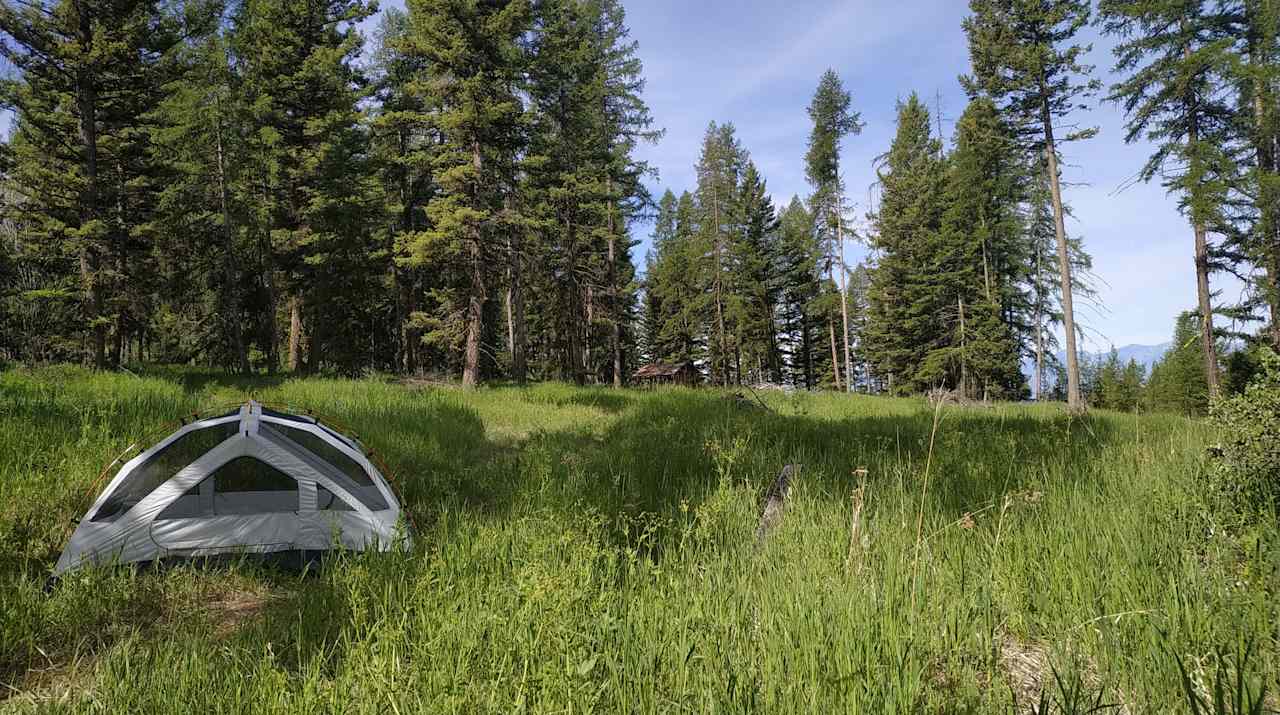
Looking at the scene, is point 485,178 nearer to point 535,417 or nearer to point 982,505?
point 535,417

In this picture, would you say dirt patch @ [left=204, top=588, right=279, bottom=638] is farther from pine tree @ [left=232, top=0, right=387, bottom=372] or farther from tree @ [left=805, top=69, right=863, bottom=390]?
tree @ [left=805, top=69, right=863, bottom=390]

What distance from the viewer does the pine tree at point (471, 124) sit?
15.0 m

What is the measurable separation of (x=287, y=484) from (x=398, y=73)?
25127mm

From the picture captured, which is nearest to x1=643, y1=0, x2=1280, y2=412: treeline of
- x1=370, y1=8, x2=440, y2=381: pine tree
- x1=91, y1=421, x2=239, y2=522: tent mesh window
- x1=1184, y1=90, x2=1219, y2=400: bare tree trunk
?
x1=1184, y1=90, x2=1219, y2=400: bare tree trunk

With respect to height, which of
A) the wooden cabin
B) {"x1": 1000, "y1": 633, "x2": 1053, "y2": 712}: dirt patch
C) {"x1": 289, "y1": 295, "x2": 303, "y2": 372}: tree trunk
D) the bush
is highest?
{"x1": 289, "y1": 295, "x2": 303, "y2": 372}: tree trunk

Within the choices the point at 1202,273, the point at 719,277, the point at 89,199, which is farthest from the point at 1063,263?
the point at 89,199

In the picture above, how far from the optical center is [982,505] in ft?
14.6

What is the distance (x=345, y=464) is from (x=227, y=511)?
151 centimetres

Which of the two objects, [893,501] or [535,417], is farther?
[535,417]

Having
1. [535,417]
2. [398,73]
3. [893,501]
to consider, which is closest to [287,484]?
[535,417]

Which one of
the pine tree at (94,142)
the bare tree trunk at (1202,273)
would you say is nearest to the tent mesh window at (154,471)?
the pine tree at (94,142)

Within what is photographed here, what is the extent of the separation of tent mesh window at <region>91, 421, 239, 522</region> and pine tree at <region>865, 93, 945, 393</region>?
33.6m

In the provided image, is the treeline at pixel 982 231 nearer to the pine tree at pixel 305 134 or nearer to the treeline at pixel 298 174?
the treeline at pixel 298 174

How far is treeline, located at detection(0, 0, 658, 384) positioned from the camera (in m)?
15.1
